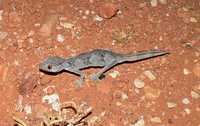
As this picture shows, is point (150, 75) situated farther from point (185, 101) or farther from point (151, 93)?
point (185, 101)

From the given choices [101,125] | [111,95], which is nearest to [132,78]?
[111,95]

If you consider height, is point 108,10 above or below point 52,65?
above

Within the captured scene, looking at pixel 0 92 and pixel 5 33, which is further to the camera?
pixel 5 33

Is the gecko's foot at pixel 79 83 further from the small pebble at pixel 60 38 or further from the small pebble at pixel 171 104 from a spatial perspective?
the small pebble at pixel 171 104

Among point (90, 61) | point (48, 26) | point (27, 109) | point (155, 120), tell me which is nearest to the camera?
point (27, 109)


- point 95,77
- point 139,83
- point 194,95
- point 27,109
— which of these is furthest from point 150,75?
point 27,109

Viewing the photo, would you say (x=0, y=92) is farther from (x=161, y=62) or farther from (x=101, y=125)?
(x=161, y=62)

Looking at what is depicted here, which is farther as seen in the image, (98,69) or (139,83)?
(98,69)
